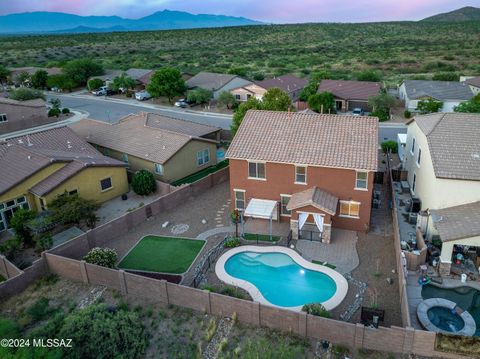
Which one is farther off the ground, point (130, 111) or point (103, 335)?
point (130, 111)

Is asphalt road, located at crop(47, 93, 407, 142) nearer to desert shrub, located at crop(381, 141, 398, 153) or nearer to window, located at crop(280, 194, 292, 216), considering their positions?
desert shrub, located at crop(381, 141, 398, 153)

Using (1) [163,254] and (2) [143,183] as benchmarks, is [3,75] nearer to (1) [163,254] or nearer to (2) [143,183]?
(2) [143,183]

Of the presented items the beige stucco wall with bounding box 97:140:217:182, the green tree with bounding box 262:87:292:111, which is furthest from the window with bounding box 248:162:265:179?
the green tree with bounding box 262:87:292:111

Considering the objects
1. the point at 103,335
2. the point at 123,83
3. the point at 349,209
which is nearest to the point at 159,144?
the point at 349,209

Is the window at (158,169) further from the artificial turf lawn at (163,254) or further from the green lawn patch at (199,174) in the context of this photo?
the artificial turf lawn at (163,254)

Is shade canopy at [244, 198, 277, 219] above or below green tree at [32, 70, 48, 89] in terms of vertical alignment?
below

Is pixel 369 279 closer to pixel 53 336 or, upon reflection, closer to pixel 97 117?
pixel 53 336

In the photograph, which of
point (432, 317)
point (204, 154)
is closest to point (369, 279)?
point (432, 317)
